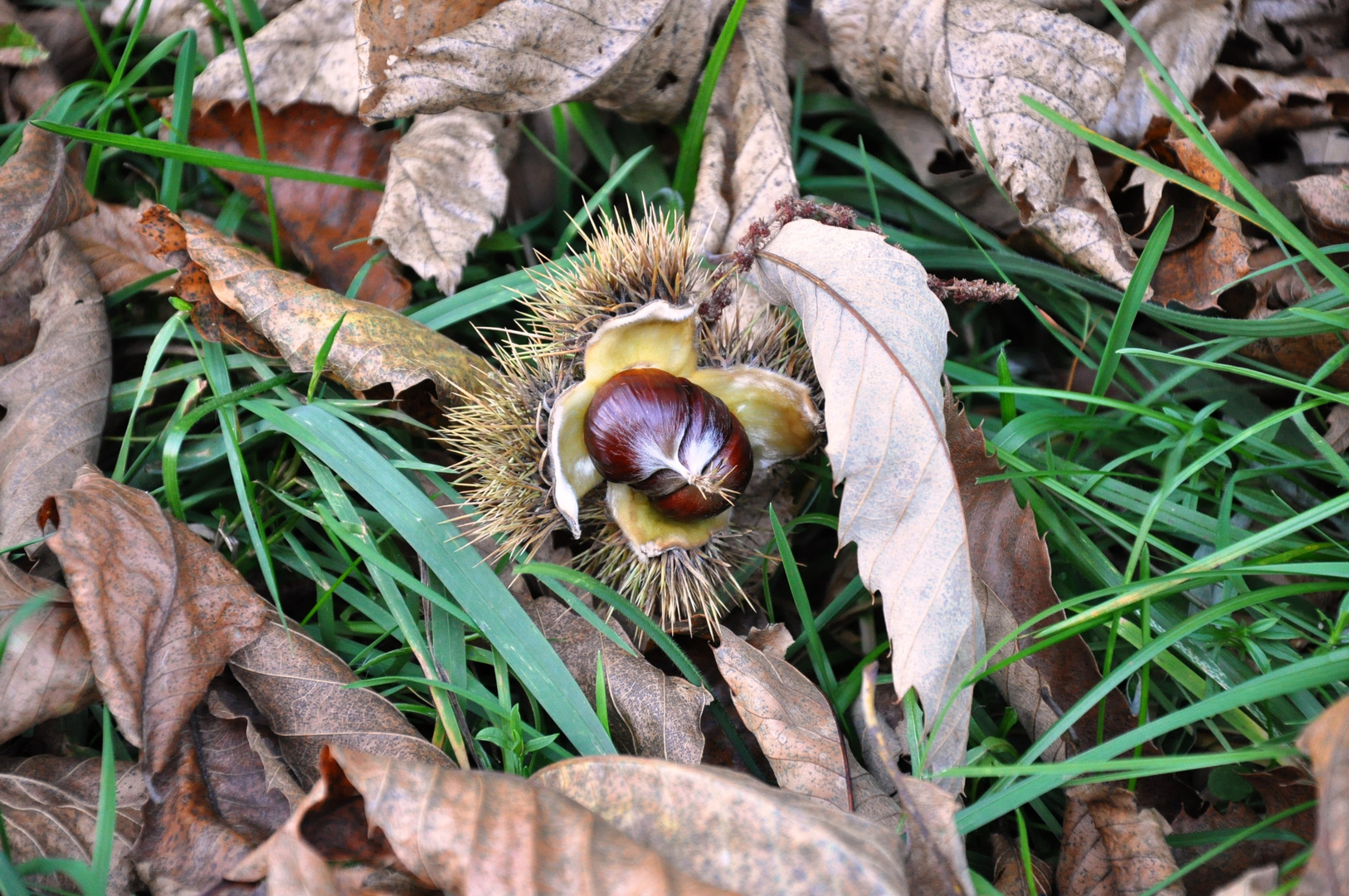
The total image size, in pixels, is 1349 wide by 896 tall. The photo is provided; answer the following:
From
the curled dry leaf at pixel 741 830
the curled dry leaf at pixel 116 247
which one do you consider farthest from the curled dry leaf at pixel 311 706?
the curled dry leaf at pixel 116 247

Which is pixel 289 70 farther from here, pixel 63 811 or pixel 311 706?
pixel 63 811

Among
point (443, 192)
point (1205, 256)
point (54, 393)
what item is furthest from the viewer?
point (443, 192)

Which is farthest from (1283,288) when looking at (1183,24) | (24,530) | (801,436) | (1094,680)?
(24,530)

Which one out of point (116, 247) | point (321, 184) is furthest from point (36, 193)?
point (321, 184)

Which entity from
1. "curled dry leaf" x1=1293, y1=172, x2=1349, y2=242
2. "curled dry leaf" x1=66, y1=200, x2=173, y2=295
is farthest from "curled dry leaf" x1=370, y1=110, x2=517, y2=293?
"curled dry leaf" x1=1293, y1=172, x2=1349, y2=242

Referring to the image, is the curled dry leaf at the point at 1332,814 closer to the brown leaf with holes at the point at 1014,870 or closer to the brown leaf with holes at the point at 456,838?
the brown leaf with holes at the point at 1014,870

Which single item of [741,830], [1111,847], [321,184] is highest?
[321,184]

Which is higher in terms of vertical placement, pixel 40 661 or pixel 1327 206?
pixel 1327 206
